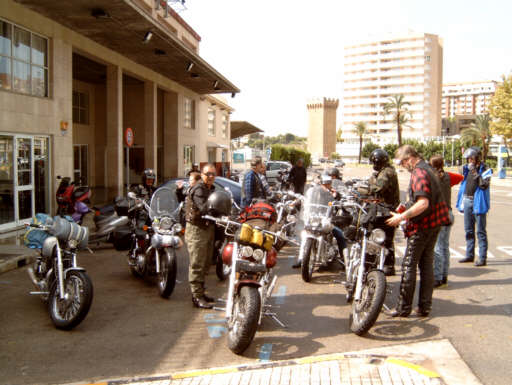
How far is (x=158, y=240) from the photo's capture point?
636 centimetres

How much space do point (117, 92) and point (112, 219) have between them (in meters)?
11.1

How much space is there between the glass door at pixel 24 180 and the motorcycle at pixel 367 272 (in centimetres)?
930

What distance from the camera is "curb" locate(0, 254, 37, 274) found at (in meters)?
7.68

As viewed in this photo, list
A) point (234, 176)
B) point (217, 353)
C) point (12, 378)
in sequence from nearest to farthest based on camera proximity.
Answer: point (12, 378) < point (217, 353) < point (234, 176)

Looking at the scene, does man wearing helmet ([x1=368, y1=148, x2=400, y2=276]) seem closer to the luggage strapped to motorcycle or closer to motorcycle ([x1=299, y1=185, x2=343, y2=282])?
motorcycle ([x1=299, y1=185, x2=343, y2=282])

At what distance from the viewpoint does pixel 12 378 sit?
3.90 metres

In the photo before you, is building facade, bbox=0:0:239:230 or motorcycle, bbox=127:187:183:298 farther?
building facade, bbox=0:0:239:230

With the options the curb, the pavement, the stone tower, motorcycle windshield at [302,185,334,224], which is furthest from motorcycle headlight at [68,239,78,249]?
the stone tower

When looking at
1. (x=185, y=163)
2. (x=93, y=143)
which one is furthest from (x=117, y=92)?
(x=185, y=163)

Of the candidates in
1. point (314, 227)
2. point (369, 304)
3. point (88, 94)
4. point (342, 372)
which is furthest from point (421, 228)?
point (88, 94)

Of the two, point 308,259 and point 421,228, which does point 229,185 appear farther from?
point 421,228

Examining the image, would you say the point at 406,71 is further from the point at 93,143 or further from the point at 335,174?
the point at 335,174

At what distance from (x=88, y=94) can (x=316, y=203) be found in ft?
68.0

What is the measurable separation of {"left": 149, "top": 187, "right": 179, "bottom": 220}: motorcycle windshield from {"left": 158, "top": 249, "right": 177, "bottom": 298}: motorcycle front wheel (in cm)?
60
